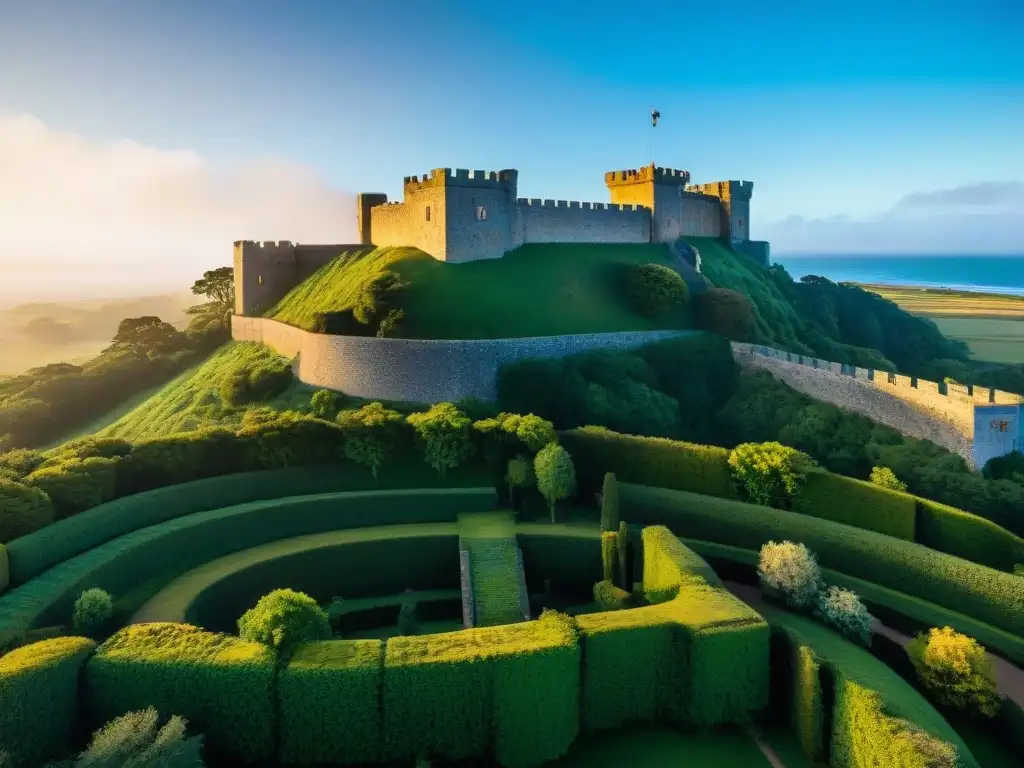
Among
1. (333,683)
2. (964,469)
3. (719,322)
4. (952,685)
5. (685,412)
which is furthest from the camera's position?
(719,322)

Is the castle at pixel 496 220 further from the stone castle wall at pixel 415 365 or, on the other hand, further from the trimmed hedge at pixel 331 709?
the trimmed hedge at pixel 331 709

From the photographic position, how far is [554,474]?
2905 centimetres

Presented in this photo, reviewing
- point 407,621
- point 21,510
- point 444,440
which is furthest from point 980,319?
point 21,510

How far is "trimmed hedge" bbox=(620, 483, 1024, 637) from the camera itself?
21219 millimetres

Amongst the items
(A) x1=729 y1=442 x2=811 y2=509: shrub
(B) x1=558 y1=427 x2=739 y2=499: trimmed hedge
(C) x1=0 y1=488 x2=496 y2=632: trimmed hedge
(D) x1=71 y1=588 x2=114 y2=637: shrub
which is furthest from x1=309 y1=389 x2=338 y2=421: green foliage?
(A) x1=729 y1=442 x2=811 y2=509: shrub

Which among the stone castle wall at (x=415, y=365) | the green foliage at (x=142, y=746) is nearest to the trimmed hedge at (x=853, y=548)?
the stone castle wall at (x=415, y=365)

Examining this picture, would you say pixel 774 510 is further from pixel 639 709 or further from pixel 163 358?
pixel 163 358

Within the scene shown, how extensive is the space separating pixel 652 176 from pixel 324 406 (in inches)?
1372

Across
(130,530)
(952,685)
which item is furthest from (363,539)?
(952,685)

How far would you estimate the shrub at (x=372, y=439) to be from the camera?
103 feet

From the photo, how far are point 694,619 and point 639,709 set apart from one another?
274 centimetres

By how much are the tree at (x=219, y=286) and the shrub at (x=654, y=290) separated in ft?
118

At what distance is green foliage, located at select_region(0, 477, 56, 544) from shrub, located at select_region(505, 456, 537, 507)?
16437mm

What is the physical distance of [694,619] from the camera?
1923 centimetres
